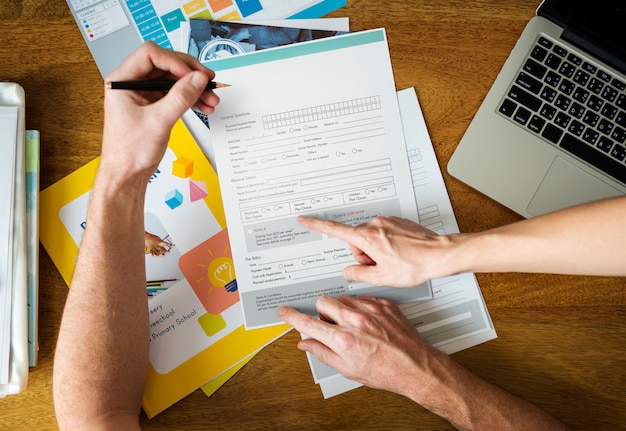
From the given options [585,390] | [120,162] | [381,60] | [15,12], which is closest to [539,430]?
[585,390]

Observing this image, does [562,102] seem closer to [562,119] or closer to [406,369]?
[562,119]

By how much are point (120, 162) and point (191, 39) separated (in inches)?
9.8

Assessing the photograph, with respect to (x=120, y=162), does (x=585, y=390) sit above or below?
below

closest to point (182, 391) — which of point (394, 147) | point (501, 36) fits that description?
point (394, 147)

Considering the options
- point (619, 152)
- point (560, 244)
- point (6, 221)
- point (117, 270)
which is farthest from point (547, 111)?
point (6, 221)

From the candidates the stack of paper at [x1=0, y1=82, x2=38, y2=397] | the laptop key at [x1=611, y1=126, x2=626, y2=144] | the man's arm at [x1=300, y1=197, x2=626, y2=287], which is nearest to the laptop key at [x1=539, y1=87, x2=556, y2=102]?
the laptop key at [x1=611, y1=126, x2=626, y2=144]

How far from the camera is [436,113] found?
36.7 inches

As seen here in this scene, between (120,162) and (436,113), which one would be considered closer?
(120,162)

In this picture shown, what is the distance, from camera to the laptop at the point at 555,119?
2.85 ft

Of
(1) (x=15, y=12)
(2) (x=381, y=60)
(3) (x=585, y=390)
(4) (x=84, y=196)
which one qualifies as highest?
(1) (x=15, y=12)

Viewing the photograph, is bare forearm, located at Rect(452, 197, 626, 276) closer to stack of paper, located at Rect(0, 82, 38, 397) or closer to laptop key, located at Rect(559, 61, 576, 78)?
laptop key, located at Rect(559, 61, 576, 78)

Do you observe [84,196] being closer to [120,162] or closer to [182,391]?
[120,162]

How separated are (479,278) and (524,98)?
295 mm

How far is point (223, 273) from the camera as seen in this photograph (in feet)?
3.04
